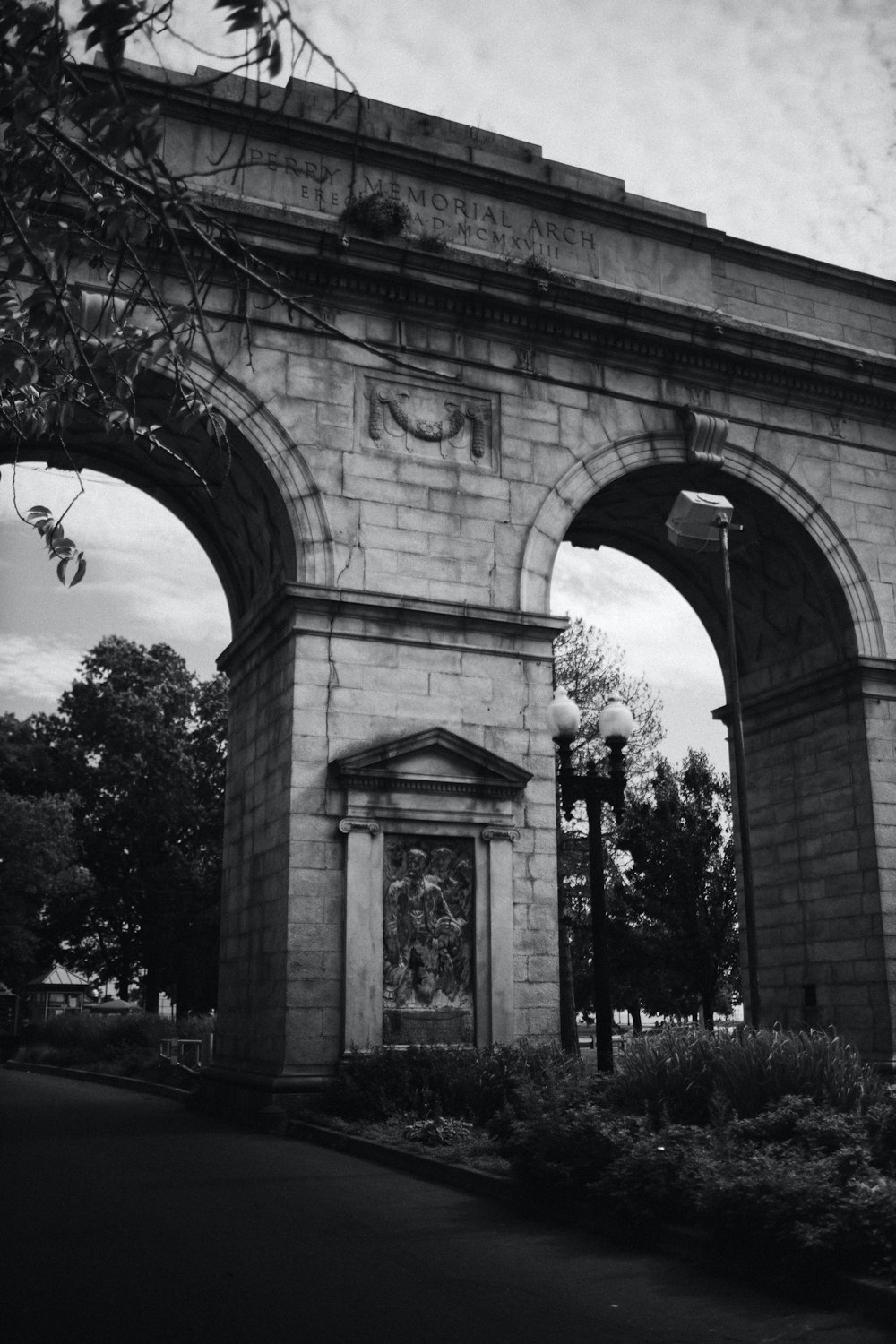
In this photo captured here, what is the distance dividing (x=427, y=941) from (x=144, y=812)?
93.0 ft

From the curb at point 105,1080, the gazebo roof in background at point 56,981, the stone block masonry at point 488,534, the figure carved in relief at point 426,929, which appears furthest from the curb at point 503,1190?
the gazebo roof in background at point 56,981

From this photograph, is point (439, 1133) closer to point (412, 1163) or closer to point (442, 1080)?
point (412, 1163)

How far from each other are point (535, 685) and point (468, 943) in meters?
3.38

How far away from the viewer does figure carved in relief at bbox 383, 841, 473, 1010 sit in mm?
14172

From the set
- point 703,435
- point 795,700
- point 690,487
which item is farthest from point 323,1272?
point 795,700

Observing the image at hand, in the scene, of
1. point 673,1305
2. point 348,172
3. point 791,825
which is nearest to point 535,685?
point 791,825

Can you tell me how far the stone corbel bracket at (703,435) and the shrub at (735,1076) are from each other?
9761 mm

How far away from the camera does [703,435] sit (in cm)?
1778

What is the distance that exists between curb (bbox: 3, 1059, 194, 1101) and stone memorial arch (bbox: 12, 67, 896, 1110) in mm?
2331

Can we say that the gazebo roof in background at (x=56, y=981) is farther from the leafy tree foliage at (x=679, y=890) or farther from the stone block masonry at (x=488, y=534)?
the stone block masonry at (x=488, y=534)

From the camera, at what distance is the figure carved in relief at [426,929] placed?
14.2m

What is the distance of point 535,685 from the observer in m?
15.9

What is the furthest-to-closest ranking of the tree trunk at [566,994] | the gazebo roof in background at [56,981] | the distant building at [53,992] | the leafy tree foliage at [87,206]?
the distant building at [53,992] < the gazebo roof in background at [56,981] < the tree trunk at [566,994] < the leafy tree foliage at [87,206]

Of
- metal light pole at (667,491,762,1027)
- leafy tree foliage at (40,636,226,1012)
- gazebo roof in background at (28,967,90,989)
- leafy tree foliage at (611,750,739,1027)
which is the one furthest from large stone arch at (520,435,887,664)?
gazebo roof in background at (28,967,90,989)
